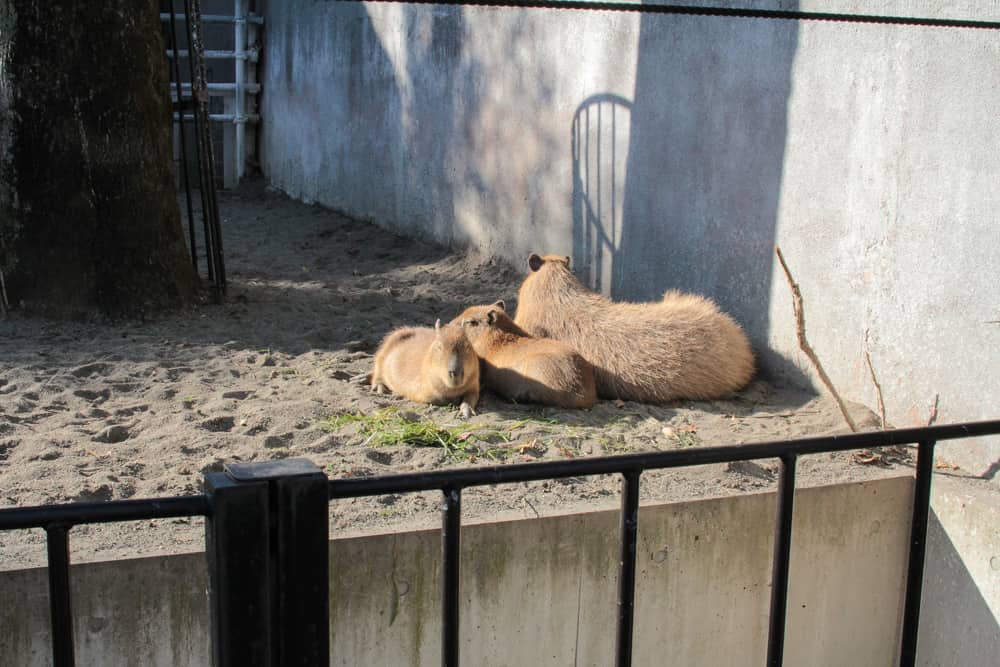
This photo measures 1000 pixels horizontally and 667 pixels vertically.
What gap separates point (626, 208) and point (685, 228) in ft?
1.96

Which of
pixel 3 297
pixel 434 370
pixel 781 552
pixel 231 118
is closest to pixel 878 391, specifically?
pixel 434 370

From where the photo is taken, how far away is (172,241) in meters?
5.86

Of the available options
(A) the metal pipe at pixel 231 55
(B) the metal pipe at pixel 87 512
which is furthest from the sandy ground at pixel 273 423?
(A) the metal pipe at pixel 231 55

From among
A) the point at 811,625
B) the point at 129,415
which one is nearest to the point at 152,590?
the point at 129,415

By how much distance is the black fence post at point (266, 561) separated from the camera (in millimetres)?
1378

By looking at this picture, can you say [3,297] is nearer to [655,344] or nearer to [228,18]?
[655,344]

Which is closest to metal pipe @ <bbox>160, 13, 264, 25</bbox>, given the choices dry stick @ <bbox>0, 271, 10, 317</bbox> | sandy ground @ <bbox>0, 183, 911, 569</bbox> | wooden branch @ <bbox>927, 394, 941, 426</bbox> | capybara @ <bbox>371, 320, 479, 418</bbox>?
sandy ground @ <bbox>0, 183, 911, 569</bbox>

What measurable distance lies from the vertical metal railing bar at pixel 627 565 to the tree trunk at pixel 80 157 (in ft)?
15.1

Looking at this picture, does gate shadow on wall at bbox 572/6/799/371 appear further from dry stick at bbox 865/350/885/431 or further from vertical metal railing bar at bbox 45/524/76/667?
vertical metal railing bar at bbox 45/524/76/667

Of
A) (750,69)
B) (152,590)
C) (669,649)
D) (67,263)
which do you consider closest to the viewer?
(152,590)

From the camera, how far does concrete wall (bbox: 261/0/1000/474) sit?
12.9 feet

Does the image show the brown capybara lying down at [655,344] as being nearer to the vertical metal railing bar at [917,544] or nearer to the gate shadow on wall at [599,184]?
the gate shadow on wall at [599,184]

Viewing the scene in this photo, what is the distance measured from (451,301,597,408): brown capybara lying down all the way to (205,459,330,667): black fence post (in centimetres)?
317

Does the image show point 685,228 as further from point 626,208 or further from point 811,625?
point 811,625
